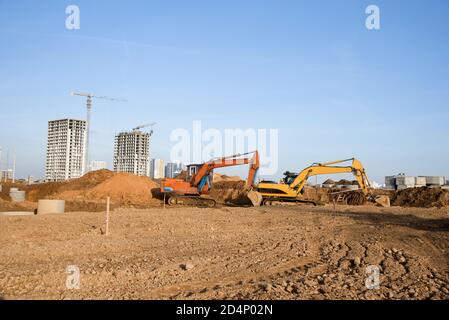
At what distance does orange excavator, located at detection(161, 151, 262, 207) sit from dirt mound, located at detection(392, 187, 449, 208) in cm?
1411

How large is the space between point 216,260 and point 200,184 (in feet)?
56.4

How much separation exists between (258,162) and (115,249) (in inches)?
634

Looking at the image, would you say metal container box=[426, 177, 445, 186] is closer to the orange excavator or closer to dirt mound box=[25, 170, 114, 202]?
the orange excavator

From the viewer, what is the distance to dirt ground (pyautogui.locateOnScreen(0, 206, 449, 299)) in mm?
5305

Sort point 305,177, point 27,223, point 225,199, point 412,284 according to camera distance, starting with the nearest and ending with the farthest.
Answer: point 412,284
point 27,223
point 305,177
point 225,199

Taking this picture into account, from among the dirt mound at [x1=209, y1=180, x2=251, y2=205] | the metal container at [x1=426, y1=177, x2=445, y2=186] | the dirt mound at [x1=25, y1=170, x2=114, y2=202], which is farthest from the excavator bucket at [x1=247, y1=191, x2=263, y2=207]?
the metal container at [x1=426, y1=177, x2=445, y2=186]

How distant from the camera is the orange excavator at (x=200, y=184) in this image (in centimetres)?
2367

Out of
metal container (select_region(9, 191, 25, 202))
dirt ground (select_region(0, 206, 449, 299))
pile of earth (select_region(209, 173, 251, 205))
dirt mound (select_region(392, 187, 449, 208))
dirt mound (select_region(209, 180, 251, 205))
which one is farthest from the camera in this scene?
dirt mound (select_region(209, 180, 251, 205))
